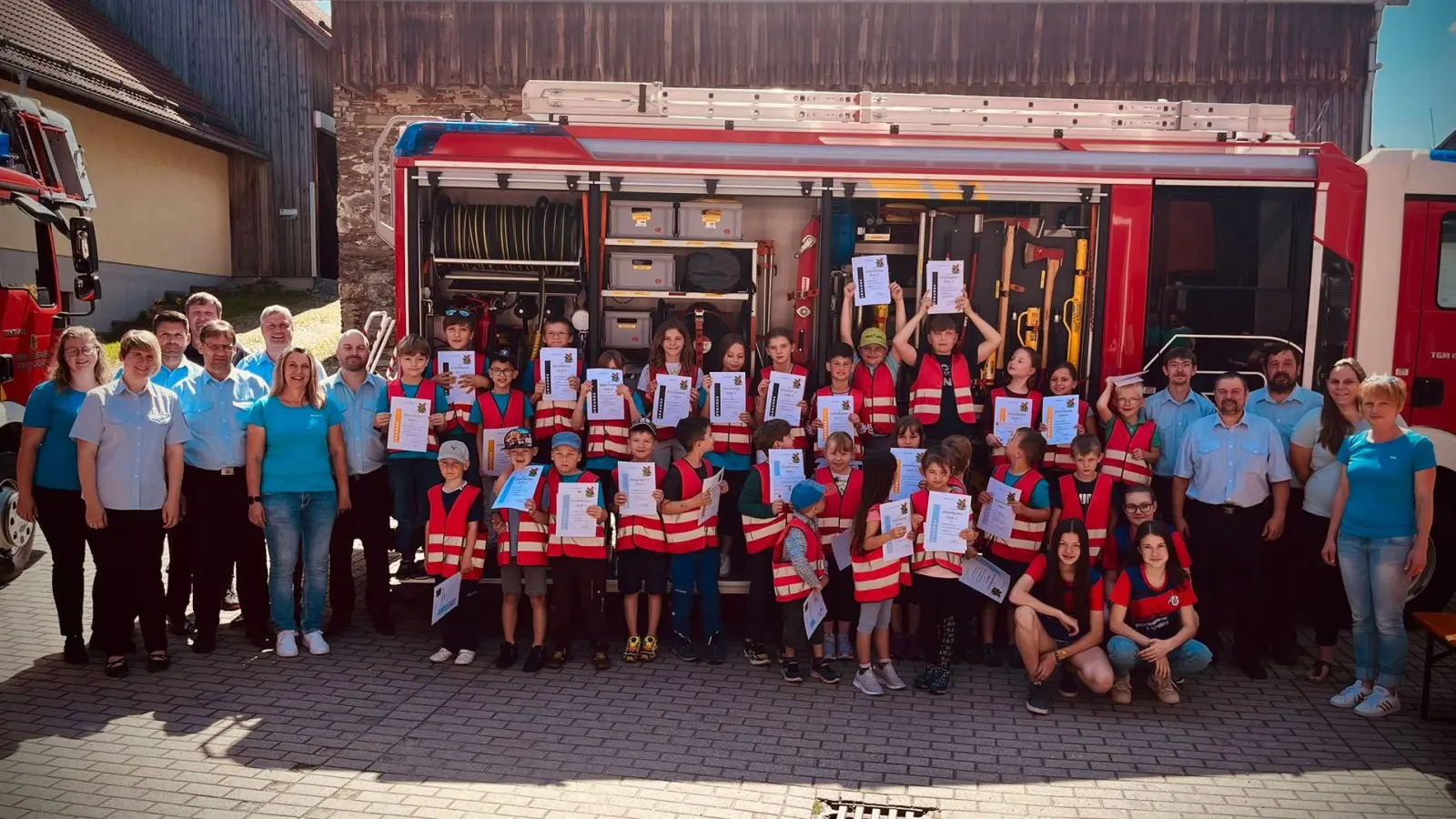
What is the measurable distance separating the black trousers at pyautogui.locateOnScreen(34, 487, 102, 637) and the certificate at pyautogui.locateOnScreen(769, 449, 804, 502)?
155 inches

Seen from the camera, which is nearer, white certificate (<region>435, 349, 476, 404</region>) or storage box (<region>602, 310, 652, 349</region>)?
white certificate (<region>435, 349, 476, 404</region>)

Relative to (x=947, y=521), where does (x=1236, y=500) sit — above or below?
above

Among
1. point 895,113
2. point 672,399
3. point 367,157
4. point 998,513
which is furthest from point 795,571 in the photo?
point 367,157

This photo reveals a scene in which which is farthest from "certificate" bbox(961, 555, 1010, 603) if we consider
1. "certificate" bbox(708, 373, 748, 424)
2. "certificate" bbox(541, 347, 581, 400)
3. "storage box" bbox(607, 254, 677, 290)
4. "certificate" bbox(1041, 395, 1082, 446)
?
"storage box" bbox(607, 254, 677, 290)

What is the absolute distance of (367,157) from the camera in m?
14.1

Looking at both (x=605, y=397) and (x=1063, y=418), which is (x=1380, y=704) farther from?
(x=605, y=397)

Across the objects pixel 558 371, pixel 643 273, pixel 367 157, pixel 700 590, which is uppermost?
pixel 367 157

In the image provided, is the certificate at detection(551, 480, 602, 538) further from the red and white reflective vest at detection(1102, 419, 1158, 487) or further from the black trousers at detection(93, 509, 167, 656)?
the red and white reflective vest at detection(1102, 419, 1158, 487)

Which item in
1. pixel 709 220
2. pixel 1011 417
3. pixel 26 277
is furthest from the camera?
pixel 26 277

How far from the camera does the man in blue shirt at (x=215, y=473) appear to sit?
6105 mm

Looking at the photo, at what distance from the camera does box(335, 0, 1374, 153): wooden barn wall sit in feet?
43.1

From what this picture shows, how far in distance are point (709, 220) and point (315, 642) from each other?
3784mm

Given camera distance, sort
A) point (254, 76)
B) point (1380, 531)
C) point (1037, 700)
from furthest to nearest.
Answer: point (254, 76)
point (1037, 700)
point (1380, 531)

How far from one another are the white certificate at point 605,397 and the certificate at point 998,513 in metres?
2.39
